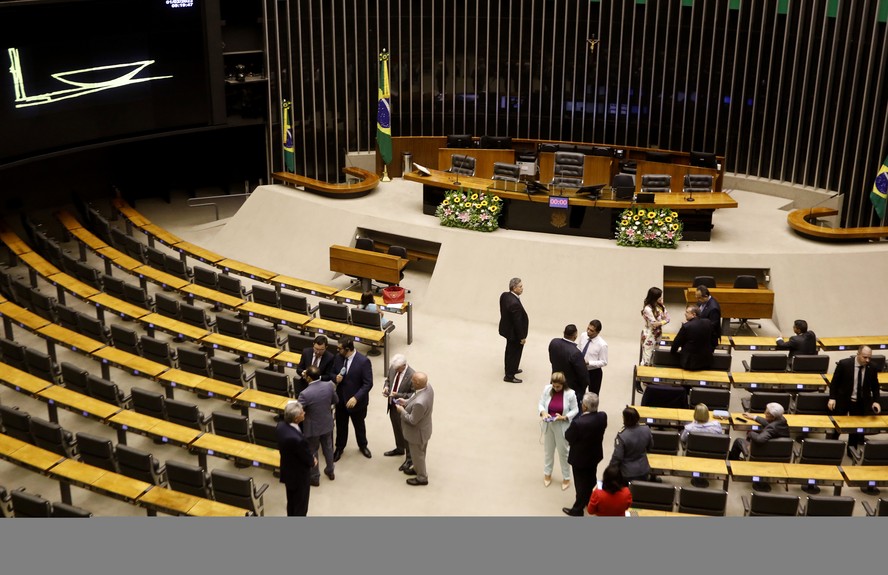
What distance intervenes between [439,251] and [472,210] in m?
0.80

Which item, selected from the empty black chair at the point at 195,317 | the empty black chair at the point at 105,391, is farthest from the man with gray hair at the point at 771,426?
the empty black chair at the point at 195,317

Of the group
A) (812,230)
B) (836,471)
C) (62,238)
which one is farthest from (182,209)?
(836,471)

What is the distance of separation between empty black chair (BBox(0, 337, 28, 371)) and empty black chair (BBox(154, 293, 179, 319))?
77.2 inches

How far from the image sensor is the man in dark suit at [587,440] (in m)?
8.35

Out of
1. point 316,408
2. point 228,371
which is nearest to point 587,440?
point 316,408

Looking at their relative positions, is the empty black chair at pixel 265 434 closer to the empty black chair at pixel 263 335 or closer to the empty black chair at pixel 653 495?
the empty black chair at pixel 263 335

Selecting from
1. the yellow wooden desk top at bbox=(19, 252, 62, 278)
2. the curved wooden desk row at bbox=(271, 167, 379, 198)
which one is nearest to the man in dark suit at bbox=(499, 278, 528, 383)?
the curved wooden desk row at bbox=(271, 167, 379, 198)

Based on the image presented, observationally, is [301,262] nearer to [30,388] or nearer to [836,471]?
[30,388]

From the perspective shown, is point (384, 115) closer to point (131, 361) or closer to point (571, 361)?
point (131, 361)

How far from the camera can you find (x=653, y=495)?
820 cm

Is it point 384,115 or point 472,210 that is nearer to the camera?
point 472,210

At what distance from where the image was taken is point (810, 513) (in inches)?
319

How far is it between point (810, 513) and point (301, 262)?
366 inches

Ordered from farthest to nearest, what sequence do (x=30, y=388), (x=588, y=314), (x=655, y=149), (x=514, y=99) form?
(x=514, y=99), (x=655, y=149), (x=588, y=314), (x=30, y=388)
